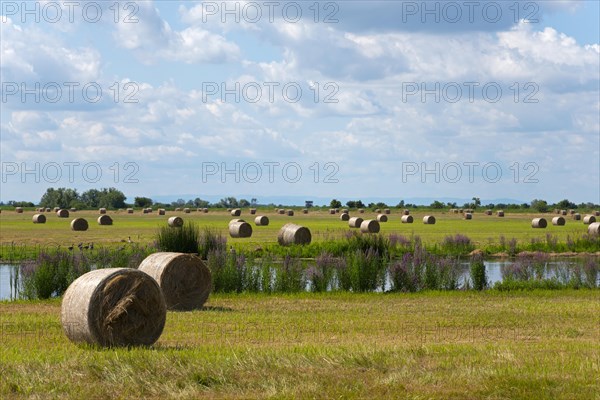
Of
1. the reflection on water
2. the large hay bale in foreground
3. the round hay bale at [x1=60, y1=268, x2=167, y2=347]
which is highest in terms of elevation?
the large hay bale in foreground

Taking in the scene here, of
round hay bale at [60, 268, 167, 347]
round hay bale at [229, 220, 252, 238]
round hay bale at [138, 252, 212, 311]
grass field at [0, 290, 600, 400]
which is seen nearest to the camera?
grass field at [0, 290, 600, 400]

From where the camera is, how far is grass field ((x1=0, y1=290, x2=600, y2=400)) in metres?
11.6

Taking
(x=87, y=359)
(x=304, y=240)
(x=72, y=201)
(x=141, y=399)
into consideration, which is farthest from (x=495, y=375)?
(x=72, y=201)

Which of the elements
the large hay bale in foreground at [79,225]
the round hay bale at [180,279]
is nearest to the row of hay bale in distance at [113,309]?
the round hay bale at [180,279]

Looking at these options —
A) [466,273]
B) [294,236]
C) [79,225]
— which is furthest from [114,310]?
[79,225]

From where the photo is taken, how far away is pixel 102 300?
14695 mm

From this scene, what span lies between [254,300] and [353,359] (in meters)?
11.1

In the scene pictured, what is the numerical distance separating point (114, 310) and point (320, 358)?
370 cm

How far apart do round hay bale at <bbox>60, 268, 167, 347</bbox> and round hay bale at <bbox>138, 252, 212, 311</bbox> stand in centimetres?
566

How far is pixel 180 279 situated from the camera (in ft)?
69.7

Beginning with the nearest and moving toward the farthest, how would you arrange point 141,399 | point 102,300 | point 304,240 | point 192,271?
point 141,399 < point 102,300 < point 192,271 < point 304,240

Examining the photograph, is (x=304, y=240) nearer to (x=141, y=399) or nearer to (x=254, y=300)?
(x=254, y=300)

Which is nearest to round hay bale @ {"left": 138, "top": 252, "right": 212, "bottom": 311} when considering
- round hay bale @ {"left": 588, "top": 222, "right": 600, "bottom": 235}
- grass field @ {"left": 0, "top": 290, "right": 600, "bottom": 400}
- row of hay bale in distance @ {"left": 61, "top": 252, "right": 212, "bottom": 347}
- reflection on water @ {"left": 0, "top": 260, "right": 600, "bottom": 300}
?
grass field @ {"left": 0, "top": 290, "right": 600, "bottom": 400}

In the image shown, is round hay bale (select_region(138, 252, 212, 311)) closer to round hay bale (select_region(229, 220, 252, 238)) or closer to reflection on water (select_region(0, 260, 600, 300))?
reflection on water (select_region(0, 260, 600, 300))
